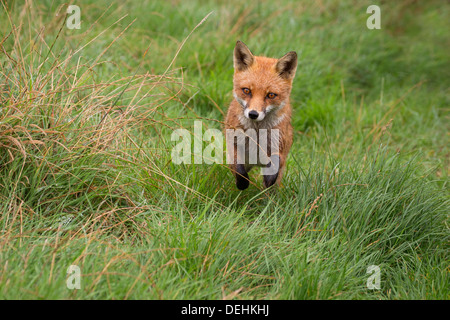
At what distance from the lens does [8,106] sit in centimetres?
375

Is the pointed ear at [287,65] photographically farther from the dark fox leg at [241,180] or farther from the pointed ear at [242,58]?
the dark fox leg at [241,180]

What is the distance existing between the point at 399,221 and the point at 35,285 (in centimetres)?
304

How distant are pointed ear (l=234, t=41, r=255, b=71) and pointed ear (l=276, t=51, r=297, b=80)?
288 millimetres

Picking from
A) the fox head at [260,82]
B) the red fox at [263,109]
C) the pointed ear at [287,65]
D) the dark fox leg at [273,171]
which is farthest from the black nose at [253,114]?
the pointed ear at [287,65]

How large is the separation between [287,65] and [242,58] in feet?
1.52

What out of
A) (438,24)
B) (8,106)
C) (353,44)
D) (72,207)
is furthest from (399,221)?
(438,24)

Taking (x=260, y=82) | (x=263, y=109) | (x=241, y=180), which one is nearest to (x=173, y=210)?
(x=241, y=180)

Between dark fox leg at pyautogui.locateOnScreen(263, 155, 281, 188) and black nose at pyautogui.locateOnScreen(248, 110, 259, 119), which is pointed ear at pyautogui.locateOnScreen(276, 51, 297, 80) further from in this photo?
dark fox leg at pyautogui.locateOnScreen(263, 155, 281, 188)

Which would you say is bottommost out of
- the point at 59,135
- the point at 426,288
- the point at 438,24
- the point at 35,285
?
the point at 426,288

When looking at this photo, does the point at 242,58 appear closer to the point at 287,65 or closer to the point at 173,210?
the point at 287,65

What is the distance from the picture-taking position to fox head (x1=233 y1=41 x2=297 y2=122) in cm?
441

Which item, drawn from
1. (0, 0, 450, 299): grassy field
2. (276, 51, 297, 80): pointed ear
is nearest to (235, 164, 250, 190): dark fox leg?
(0, 0, 450, 299): grassy field

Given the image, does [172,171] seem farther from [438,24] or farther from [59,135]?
[438,24]
